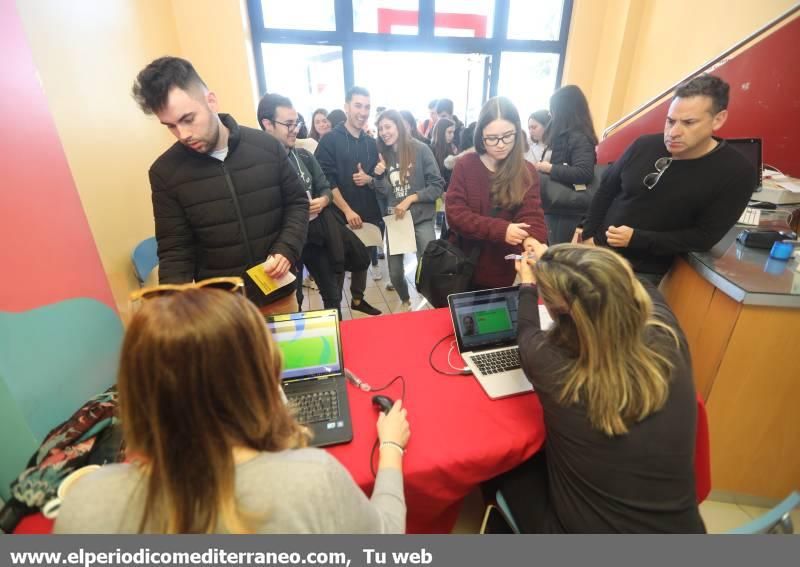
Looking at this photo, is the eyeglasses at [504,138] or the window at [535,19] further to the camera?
the window at [535,19]

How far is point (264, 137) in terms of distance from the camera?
1689 mm

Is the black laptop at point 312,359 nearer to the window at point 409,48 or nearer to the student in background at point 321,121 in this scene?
the student in background at point 321,121

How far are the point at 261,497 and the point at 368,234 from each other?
2.31 metres

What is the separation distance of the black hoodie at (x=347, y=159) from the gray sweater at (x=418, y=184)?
0.11m

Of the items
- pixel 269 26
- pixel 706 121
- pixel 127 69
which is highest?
pixel 269 26

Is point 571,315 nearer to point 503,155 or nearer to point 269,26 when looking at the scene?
point 503,155

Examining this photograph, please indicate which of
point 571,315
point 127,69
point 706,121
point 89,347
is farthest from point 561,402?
point 127,69

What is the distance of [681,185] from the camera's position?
169 centimetres

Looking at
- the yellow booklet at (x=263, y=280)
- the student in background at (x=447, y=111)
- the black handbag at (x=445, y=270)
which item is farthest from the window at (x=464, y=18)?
the yellow booklet at (x=263, y=280)

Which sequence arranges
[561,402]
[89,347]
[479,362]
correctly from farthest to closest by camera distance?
[89,347]
[479,362]
[561,402]

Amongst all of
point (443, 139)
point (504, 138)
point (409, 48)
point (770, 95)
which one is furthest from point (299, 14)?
point (770, 95)

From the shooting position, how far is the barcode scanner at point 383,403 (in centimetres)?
110
